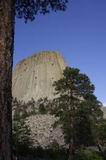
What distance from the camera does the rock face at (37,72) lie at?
176837 mm

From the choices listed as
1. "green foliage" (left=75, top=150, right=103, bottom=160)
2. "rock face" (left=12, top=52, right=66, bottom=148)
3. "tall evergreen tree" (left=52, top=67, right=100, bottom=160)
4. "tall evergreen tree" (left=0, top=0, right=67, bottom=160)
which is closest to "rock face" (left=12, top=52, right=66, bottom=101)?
"rock face" (left=12, top=52, right=66, bottom=148)

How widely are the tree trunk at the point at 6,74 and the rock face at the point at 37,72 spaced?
16243 centimetres

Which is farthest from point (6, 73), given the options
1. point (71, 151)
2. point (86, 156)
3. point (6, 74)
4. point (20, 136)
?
point (86, 156)

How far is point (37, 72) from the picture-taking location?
18488cm

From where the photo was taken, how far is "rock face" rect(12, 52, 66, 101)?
176837 millimetres

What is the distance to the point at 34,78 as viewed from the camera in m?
182

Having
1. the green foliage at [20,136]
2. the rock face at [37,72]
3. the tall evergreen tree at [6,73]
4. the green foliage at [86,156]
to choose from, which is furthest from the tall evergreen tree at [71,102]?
the rock face at [37,72]

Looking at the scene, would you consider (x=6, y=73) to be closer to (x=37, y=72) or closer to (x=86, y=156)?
(x=86, y=156)

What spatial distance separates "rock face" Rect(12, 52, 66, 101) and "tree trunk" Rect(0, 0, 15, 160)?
16243 cm

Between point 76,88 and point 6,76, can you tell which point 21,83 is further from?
point 6,76

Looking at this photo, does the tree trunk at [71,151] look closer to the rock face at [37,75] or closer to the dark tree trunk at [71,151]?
the dark tree trunk at [71,151]

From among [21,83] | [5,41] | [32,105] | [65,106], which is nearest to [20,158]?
[65,106]

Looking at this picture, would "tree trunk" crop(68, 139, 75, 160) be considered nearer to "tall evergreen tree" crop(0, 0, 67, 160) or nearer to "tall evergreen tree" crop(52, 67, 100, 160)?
"tall evergreen tree" crop(52, 67, 100, 160)

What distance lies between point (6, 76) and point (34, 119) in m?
98.4
